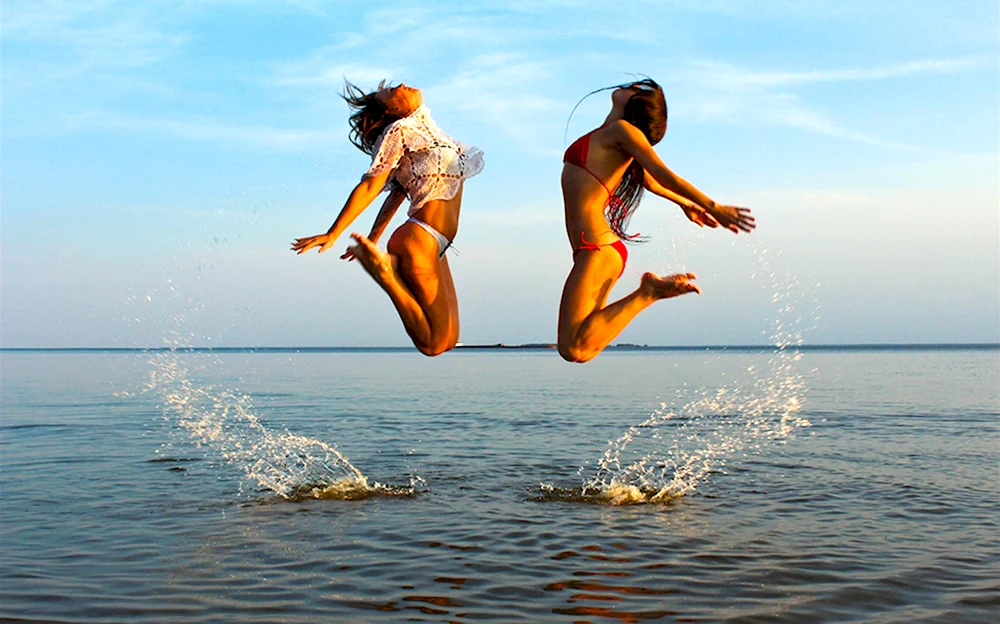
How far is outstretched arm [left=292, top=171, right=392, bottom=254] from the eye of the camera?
21.1 feet

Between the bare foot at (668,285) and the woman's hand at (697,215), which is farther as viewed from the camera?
the woman's hand at (697,215)

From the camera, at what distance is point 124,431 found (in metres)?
16.1

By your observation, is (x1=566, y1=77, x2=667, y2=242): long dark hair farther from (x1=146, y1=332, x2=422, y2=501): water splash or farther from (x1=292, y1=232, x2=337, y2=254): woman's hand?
(x1=146, y1=332, x2=422, y2=501): water splash

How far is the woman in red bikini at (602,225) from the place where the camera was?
6.64 m

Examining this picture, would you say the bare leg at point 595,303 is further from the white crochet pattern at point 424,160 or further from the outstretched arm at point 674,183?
the white crochet pattern at point 424,160

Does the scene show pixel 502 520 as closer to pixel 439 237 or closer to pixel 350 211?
pixel 439 237

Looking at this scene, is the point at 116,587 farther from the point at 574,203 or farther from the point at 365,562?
the point at 574,203

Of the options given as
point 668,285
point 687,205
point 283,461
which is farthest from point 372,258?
point 283,461

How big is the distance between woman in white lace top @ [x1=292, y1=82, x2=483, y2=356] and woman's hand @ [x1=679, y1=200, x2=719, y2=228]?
63.9 inches

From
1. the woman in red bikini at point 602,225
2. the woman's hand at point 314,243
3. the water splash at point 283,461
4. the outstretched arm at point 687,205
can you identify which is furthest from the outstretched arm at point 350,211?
the water splash at point 283,461

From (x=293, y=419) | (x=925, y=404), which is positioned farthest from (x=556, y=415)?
(x=925, y=404)

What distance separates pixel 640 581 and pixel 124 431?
12025 mm

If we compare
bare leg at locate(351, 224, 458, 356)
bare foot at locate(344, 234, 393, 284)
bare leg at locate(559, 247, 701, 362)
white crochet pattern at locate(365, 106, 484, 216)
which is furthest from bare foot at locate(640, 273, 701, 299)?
bare foot at locate(344, 234, 393, 284)

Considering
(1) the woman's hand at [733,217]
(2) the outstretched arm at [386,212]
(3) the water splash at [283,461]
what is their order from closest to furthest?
(1) the woman's hand at [733,217], (2) the outstretched arm at [386,212], (3) the water splash at [283,461]
